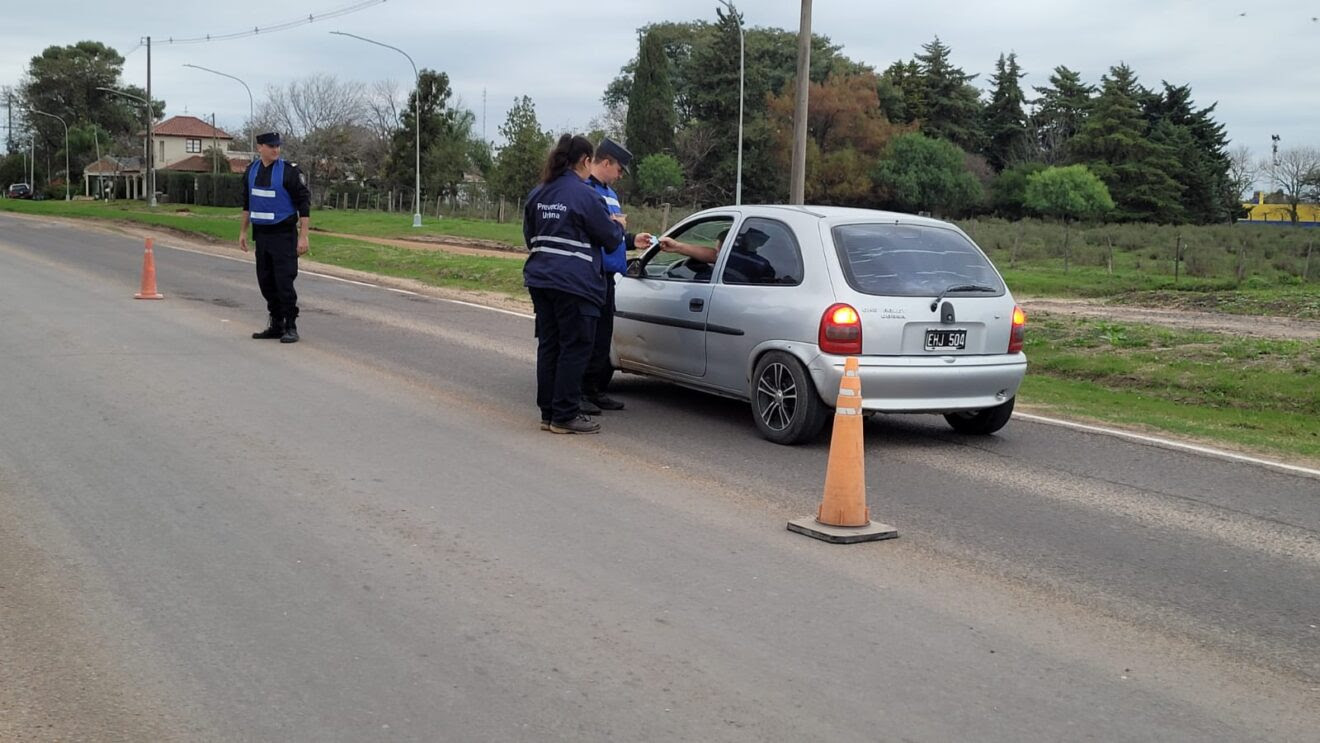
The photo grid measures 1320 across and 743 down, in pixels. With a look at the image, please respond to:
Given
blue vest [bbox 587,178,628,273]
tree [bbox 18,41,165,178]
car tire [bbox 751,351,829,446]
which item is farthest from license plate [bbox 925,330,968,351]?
tree [bbox 18,41,165,178]

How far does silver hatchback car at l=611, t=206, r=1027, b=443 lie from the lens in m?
8.44

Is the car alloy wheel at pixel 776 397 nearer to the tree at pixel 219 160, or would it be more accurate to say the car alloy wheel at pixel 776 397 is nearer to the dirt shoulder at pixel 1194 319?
the dirt shoulder at pixel 1194 319

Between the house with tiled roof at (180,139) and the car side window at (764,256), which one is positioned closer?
the car side window at (764,256)

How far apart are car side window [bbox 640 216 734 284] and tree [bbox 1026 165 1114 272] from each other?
185 feet

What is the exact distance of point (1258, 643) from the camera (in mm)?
5094

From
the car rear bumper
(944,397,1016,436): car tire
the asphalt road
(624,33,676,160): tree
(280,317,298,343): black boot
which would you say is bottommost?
the asphalt road

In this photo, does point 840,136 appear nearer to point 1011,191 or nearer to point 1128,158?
point 1011,191

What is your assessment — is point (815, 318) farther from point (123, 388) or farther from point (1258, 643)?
point (123, 388)

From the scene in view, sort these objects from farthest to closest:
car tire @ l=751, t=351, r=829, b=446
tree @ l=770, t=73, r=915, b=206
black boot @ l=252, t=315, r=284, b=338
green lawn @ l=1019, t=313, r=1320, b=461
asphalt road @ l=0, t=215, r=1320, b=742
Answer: tree @ l=770, t=73, r=915, b=206 < black boot @ l=252, t=315, r=284, b=338 < green lawn @ l=1019, t=313, r=1320, b=461 < car tire @ l=751, t=351, r=829, b=446 < asphalt road @ l=0, t=215, r=1320, b=742

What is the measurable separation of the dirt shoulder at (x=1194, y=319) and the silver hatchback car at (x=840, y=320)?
8.85 metres

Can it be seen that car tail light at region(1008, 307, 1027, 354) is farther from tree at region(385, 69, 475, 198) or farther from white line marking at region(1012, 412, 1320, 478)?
tree at region(385, 69, 475, 198)

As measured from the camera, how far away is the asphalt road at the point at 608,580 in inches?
170

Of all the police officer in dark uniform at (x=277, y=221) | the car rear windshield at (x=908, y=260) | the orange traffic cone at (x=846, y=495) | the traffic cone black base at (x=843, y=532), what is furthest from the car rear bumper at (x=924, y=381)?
the police officer in dark uniform at (x=277, y=221)

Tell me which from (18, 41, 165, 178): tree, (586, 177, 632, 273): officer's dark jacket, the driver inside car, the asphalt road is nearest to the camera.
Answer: the asphalt road
